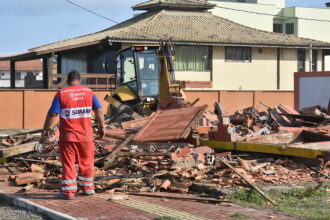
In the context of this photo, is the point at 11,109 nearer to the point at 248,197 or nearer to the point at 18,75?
the point at 248,197

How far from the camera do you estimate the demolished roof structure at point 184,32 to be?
3788 centimetres

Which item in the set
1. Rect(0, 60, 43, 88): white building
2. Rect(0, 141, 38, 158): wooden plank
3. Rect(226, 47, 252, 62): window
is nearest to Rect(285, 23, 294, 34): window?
Rect(226, 47, 252, 62): window

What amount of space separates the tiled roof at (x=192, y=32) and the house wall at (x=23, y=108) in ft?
29.5

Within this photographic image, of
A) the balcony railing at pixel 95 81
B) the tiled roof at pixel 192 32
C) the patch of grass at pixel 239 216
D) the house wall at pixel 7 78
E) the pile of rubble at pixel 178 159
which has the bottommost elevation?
the patch of grass at pixel 239 216

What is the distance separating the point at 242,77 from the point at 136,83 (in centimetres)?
2127

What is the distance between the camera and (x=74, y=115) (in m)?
9.41

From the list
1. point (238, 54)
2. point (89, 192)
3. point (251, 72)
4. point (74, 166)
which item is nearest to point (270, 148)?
point (89, 192)

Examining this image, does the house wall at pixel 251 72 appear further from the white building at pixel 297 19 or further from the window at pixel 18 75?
the window at pixel 18 75

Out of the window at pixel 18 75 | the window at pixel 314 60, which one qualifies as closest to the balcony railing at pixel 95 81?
the window at pixel 314 60

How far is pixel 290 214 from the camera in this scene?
8258mm

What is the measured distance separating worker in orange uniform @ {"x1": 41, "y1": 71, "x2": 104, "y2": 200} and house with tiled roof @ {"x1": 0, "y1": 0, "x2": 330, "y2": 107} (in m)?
28.4

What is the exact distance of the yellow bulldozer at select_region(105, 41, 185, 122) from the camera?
754 inches

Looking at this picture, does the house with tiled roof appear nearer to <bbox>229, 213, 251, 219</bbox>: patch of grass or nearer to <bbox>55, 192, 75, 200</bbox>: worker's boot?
<bbox>55, 192, 75, 200</bbox>: worker's boot

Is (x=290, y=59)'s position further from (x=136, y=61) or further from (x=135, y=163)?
(x=135, y=163)
